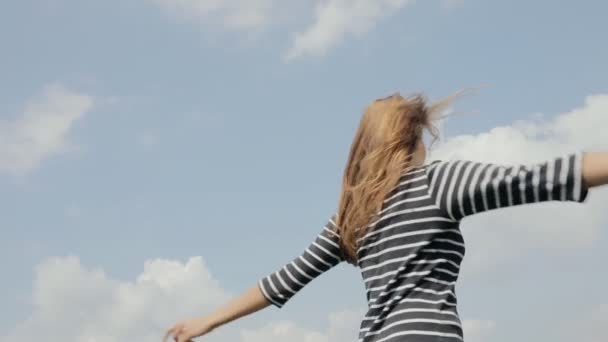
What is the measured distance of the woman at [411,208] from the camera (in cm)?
527

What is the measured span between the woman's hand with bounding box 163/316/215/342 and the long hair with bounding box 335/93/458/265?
47.9 inches

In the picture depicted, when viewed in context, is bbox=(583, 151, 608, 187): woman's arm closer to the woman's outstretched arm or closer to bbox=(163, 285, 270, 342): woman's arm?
the woman's outstretched arm

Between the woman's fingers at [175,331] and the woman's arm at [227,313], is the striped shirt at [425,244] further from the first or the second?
the woman's fingers at [175,331]

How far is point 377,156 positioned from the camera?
5809 millimetres

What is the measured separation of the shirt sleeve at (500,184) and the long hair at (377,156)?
0.87 ft

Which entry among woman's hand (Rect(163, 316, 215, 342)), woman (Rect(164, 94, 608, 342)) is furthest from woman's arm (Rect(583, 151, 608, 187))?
woman's hand (Rect(163, 316, 215, 342))

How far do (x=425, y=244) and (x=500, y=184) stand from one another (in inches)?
26.3

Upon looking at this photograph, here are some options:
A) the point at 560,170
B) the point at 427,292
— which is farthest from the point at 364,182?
the point at 560,170

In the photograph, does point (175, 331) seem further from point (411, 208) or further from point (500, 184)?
point (500, 184)

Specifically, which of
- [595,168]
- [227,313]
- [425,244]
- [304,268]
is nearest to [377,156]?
[425,244]

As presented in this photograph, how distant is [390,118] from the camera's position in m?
5.91

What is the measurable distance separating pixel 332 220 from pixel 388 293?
0.86 metres

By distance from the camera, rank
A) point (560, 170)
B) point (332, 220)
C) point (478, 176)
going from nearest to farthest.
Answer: point (560, 170)
point (478, 176)
point (332, 220)

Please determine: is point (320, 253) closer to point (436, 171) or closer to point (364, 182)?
point (364, 182)
